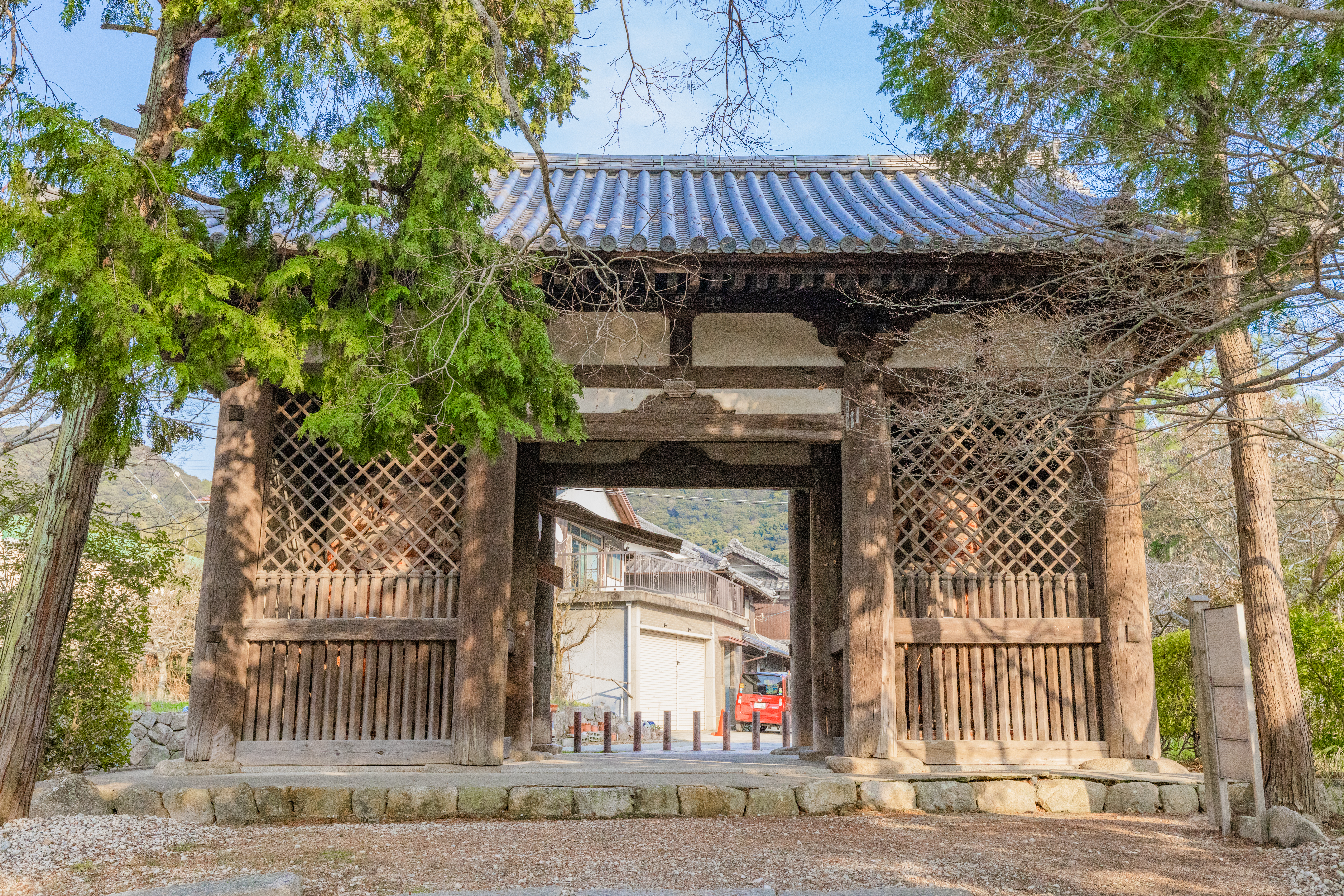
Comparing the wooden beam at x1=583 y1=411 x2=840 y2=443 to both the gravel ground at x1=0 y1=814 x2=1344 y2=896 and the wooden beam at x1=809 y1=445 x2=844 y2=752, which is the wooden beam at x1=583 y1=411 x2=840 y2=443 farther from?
the gravel ground at x1=0 y1=814 x2=1344 y2=896

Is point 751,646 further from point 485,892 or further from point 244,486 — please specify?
point 485,892

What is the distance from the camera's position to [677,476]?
9.81 meters

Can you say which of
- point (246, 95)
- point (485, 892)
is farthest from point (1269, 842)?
point (246, 95)

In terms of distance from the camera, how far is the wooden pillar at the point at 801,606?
396 inches

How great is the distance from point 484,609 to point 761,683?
3011cm

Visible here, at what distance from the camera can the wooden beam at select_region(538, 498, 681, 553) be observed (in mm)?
10031

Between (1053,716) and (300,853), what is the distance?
5243mm

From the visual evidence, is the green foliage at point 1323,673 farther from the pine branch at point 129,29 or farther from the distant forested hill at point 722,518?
the distant forested hill at point 722,518

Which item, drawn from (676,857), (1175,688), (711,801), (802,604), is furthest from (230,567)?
(1175,688)

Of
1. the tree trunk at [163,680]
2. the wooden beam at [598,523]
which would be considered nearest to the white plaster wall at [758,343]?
the wooden beam at [598,523]

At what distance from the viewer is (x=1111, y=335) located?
6.95 m

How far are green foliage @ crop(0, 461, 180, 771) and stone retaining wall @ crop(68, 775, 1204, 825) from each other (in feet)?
7.77

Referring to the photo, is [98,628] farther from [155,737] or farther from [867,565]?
[867,565]

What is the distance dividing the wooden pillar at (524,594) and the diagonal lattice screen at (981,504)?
11.9 ft
